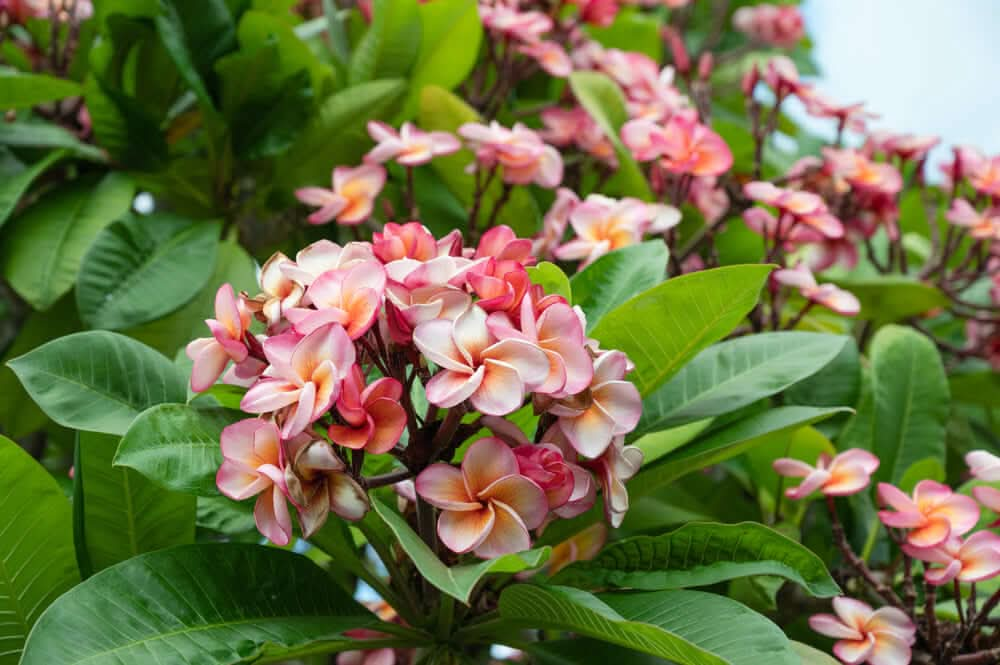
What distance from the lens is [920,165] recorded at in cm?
165

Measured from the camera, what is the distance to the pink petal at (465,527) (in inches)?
27.6

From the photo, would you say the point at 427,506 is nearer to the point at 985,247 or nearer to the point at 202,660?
the point at 202,660

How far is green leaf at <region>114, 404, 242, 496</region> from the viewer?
72 cm

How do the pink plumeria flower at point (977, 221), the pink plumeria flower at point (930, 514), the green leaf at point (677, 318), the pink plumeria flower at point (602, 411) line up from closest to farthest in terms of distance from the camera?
the pink plumeria flower at point (602, 411), the green leaf at point (677, 318), the pink plumeria flower at point (930, 514), the pink plumeria flower at point (977, 221)

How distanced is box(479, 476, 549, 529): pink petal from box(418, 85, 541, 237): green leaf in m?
0.74

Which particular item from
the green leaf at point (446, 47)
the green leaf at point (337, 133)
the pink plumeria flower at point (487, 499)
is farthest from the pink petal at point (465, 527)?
the green leaf at point (446, 47)

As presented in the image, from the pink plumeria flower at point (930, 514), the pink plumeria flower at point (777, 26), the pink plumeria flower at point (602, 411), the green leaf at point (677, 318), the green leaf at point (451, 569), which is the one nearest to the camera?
the green leaf at point (451, 569)

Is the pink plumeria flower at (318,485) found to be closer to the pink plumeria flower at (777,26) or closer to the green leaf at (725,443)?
the green leaf at (725,443)

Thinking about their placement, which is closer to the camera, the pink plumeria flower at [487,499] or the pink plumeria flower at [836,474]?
the pink plumeria flower at [487,499]

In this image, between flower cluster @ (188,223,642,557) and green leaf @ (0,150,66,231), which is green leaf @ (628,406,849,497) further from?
green leaf @ (0,150,66,231)

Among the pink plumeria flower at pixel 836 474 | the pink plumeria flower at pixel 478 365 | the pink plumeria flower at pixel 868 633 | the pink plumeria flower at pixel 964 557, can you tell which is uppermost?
the pink plumeria flower at pixel 478 365

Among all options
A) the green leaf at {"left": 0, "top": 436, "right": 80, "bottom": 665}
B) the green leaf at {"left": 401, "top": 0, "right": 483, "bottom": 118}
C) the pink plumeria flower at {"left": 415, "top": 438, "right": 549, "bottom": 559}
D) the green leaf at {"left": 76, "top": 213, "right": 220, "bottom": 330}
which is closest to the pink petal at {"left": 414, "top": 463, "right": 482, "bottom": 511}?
the pink plumeria flower at {"left": 415, "top": 438, "right": 549, "bottom": 559}

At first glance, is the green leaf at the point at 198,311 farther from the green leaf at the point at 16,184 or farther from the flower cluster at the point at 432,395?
the flower cluster at the point at 432,395

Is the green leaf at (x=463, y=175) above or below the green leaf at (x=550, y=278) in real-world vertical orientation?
below
